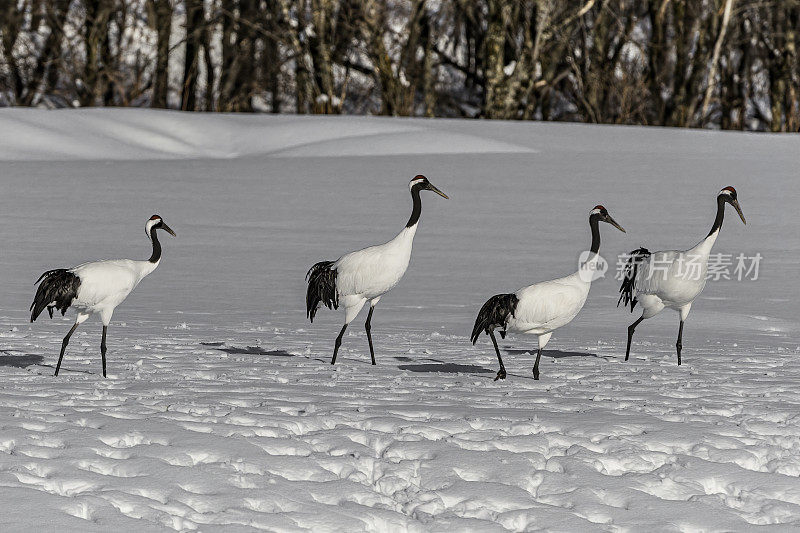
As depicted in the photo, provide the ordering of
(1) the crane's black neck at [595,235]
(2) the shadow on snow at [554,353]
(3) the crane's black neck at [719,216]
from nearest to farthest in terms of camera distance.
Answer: (1) the crane's black neck at [595,235] → (3) the crane's black neck at [719,216] → (2) the shadow on snow at [554,353]

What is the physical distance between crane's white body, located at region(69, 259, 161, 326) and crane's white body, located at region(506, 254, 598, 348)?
2.56 metres

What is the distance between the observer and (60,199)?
20.0 m

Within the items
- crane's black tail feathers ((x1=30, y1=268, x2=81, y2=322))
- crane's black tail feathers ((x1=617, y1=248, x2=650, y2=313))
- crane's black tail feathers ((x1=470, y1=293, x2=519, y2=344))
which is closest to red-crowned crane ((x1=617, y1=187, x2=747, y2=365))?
crane's black tail feathers ((x1=617, y1=248, x2=650, y2=313))

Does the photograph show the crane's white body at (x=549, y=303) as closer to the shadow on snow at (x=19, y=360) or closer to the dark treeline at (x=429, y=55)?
the shadow on snow at (x=19, y=360)

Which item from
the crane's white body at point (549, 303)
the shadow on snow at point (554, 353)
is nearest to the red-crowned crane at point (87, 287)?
the crane's white body at point (549, 303)

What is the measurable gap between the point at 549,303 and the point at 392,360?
1840 millimetres

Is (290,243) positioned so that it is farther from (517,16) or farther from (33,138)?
(517,16)

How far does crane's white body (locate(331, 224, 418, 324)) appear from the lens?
30.3 feet

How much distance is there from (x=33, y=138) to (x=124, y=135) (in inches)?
85.6

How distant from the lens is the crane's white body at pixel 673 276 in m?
9.70

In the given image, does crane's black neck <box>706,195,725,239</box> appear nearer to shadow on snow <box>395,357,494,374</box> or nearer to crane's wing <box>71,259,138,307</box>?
shadow on snow <box>395,357,494,374</box>

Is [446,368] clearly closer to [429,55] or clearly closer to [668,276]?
[668,276]

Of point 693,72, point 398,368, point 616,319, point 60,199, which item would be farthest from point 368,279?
point 693,72

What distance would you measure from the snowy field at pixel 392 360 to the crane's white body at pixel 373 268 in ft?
1.97
